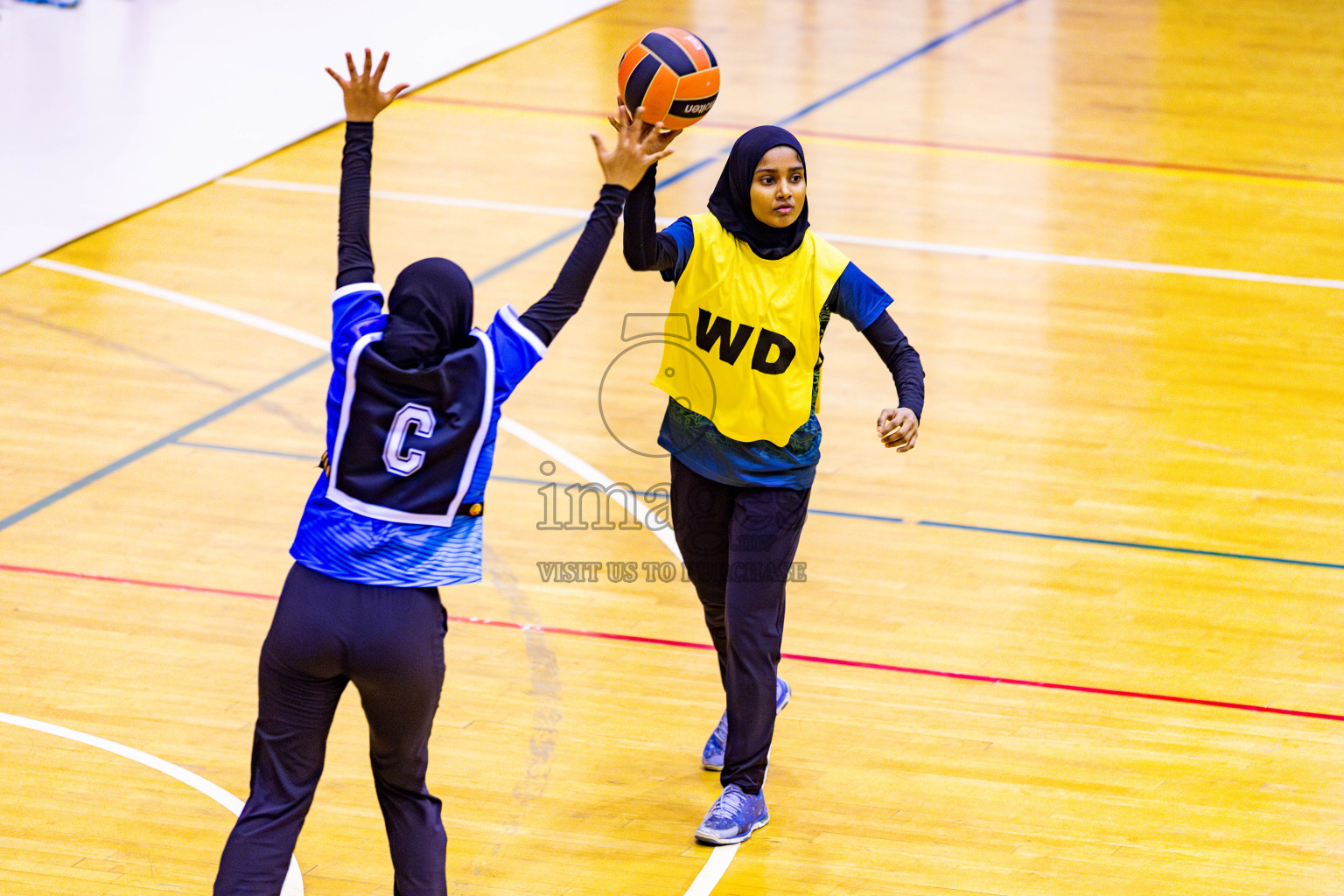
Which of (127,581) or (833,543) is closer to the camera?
(127,581)

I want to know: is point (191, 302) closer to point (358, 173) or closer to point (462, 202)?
point (462, 202)

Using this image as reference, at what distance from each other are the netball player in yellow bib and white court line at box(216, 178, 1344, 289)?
18.7 ft

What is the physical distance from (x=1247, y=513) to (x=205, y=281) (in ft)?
18.8

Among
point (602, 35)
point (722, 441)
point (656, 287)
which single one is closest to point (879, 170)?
point (656, 287)

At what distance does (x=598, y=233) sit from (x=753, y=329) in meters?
0.78

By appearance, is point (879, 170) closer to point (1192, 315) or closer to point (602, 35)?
point (1192, 315)

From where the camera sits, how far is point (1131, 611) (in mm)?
6145

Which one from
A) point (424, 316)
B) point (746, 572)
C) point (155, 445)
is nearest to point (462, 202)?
point (155, 445)

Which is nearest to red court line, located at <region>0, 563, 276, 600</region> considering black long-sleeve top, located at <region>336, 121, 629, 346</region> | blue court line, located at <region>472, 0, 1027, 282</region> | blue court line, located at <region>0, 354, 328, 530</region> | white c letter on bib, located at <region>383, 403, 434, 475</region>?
blue court line, located at <region>0, 354, 328, 530</region>

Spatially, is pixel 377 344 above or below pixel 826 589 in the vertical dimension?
above

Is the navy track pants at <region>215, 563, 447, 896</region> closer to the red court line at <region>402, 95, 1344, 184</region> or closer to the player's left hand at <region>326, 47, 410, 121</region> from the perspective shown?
the player's left hand at <region>326, 47, 410, 121</region>

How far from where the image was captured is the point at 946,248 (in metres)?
10.2

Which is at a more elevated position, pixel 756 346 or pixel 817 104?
pixel 817 104

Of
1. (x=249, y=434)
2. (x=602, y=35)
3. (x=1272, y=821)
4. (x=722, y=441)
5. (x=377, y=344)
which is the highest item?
(x=602, y=35)
